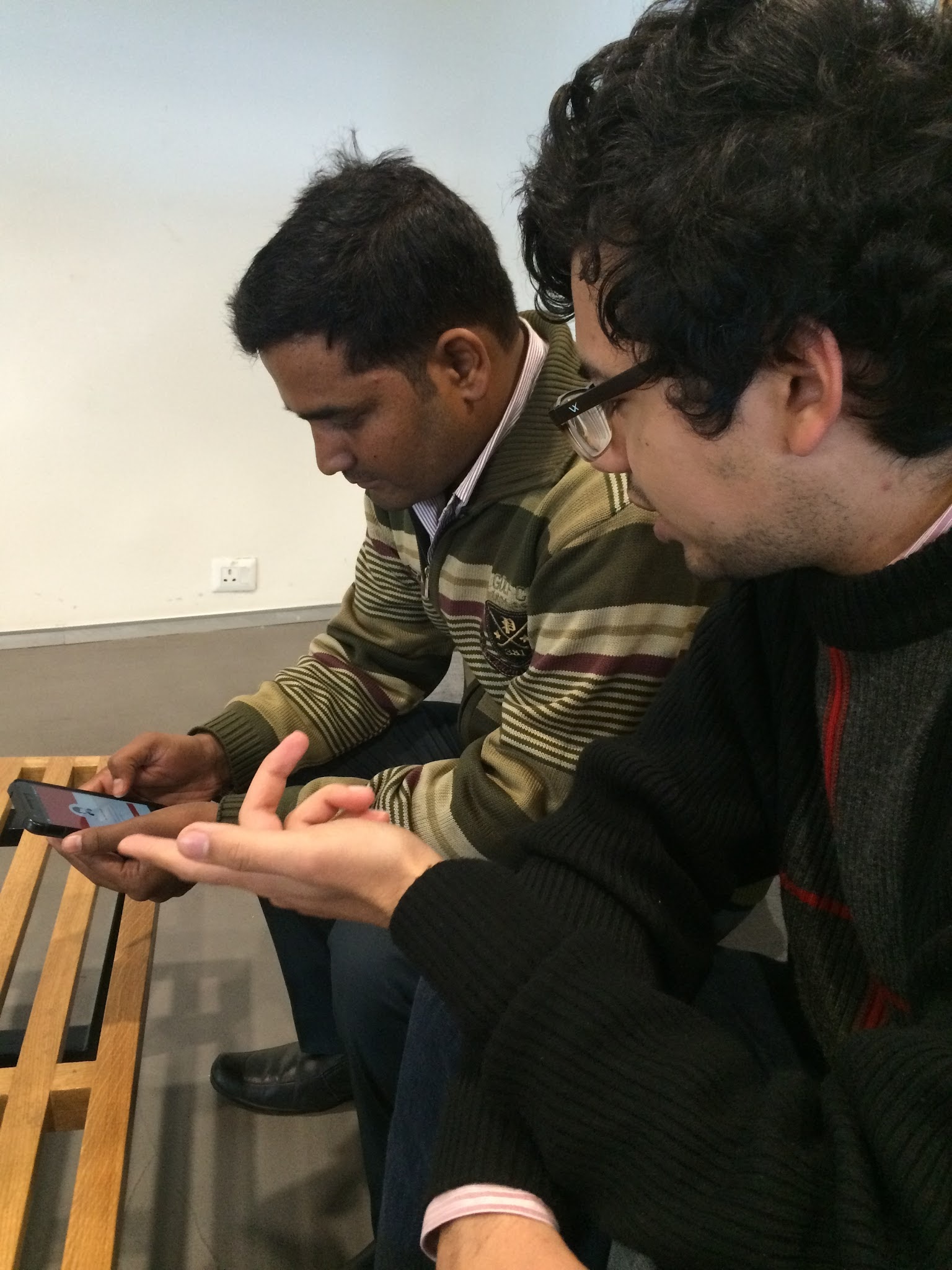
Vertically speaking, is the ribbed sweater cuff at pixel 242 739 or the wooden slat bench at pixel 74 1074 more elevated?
the ribbed sweater cuff at pixel 242 739

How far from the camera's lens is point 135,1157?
1026 mm

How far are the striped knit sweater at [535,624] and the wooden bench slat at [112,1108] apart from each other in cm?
16

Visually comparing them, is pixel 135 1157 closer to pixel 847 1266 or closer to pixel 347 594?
pixel 347 594

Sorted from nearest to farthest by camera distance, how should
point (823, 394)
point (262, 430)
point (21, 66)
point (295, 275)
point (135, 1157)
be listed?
1. point (823, 394)
2. point (295, 275)
3. point (135, 1157)
4. point (21, 66)
5. point (262, 430)

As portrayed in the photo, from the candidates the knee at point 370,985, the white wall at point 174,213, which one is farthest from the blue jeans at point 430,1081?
the white wall at point 174,213

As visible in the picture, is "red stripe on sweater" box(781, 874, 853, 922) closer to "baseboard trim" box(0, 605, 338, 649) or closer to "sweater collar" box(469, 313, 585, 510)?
"sweater collar" box(469, 313, 585, 510)

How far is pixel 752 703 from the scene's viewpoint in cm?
68

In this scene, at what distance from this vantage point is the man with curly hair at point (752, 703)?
448 mm

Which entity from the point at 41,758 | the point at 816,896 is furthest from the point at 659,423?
the point at 41,758

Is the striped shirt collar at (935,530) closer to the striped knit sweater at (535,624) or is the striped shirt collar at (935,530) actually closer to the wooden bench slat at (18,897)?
the striped knit sweater at (535,624)

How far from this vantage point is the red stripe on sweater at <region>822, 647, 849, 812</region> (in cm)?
59

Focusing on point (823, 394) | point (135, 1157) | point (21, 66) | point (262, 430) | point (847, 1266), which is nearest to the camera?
point (847, 1266)

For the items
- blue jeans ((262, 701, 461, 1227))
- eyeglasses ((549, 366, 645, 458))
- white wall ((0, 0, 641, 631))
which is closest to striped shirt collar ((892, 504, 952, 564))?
eyeglasses ((549, 366, 645, 458))

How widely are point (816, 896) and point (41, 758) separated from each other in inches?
39.3
